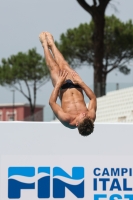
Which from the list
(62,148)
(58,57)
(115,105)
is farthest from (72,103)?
(115,105)

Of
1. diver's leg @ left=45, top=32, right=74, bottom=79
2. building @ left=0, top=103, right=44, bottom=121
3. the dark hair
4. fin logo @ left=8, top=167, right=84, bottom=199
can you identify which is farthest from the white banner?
building @ left=0, top=103, right=44, bottom=121

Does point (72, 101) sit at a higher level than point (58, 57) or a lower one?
lower

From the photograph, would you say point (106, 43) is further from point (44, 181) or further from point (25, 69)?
point (44, 181)

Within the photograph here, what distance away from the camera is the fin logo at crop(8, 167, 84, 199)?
40.2ft

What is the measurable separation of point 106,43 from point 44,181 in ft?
85.7

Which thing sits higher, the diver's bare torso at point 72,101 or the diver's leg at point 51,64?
the diver's leg at point 51,64

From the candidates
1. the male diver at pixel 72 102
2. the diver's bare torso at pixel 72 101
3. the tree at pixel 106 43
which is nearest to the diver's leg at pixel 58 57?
the male diver at pixel 72 102

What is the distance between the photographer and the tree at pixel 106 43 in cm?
3769

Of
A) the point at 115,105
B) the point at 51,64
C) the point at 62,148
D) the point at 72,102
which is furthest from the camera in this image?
the point at 115,105

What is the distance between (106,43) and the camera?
38.0 m

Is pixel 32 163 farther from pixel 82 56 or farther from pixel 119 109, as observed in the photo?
pixel 82 56

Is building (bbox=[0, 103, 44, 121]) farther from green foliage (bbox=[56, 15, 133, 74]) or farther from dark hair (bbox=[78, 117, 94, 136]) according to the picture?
dark hair (bbox=[78, 117, 94, 136])

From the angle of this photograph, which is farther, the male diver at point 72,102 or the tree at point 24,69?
the tree at point 24,69

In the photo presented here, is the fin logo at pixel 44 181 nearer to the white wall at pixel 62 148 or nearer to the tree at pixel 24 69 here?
the white wall at pixel 62 148
